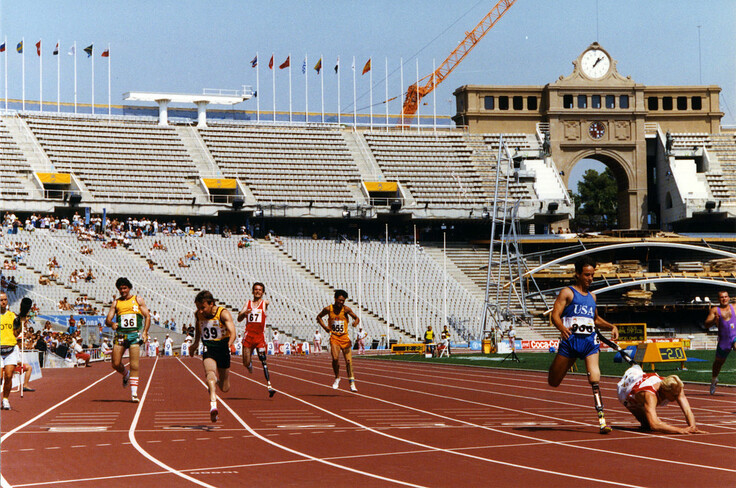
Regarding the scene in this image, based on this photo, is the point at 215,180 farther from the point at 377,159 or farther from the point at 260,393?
the point at 260,393

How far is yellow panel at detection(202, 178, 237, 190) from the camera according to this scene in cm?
6438

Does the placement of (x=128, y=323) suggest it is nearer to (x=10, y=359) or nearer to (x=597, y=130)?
(x=10, y=359)

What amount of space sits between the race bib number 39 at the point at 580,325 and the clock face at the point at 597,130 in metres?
63.7

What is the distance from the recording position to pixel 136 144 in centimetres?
6731

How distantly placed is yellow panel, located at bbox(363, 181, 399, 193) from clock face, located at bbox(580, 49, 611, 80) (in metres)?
16.9

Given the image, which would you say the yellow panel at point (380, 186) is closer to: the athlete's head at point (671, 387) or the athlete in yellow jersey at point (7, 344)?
the athlete in yellow jersey at point (7, 344)

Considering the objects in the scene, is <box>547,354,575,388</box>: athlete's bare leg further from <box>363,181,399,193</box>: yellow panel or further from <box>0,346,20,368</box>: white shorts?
<box>363,181,399,193</box>: yellow panel

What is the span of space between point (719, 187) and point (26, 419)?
61972mm

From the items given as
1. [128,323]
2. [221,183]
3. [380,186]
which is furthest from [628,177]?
[128,323]

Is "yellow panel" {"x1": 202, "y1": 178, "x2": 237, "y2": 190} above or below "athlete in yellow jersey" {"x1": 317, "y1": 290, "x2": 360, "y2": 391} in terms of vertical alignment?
above

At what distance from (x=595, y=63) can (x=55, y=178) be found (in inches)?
1436

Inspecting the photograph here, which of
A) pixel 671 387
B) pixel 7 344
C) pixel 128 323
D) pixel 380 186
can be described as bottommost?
pixel 671 387

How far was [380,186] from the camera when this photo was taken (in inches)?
2657

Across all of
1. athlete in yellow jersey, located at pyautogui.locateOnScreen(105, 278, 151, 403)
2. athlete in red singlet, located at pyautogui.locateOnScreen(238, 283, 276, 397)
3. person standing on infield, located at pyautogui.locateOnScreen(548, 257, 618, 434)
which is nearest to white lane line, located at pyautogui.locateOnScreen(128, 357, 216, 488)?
athlete in yellow jersey, located at pyautogui.locateOnScreen(105, 278, 151, 403)
